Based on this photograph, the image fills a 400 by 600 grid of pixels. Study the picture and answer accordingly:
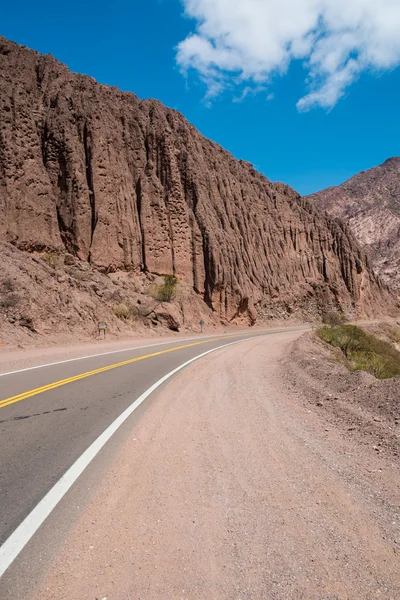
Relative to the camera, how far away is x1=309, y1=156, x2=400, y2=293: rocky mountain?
92.9 m

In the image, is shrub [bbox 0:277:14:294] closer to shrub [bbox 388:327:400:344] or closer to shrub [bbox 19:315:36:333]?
shrub [bbox 19:315:36:333]

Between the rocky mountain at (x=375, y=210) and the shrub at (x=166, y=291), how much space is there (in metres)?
62.1

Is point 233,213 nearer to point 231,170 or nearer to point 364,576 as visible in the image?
point 231,170

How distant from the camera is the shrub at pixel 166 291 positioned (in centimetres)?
3462

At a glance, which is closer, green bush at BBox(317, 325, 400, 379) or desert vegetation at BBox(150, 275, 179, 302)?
green bush at BBox(317, 325, 400, 379)

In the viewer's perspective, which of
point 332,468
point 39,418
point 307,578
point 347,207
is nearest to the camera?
point 307,578

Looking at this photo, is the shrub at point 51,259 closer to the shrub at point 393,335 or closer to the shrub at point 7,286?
the shrub at point 7,286

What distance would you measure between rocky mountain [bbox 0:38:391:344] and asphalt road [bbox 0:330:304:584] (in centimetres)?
1476

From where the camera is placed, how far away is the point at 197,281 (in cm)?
4266

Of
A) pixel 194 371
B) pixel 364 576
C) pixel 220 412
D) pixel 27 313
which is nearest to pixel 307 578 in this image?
pixel 364 576


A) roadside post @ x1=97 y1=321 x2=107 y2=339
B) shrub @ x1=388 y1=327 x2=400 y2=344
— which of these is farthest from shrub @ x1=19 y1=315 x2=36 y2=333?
shrub @ x1=388 y1=327 x2=400 y2=344

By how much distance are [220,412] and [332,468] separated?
2.72 metres

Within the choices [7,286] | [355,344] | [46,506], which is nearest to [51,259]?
[7,286]

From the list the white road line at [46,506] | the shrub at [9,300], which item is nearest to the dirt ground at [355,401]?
the white road line at [46,506]
